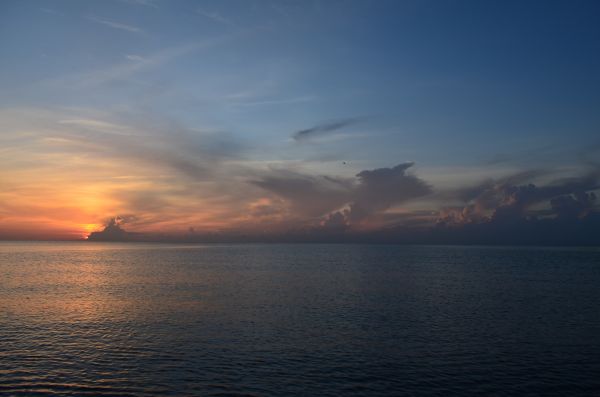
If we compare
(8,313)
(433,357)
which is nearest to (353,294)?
(433,357)

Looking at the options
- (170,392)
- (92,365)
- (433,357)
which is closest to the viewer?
(170,392)

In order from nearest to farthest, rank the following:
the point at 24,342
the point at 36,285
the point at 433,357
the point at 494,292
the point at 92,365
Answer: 1. the point at 92,365
2. the point at 433,357
3. the point at 24,342
4. the point at 494,292
5. the point at 36,285

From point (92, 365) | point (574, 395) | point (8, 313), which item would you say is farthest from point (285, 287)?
point (574, 395)

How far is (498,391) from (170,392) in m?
24.4

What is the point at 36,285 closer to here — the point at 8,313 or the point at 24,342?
the point at 8,313

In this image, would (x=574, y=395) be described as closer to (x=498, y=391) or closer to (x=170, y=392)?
(x=498, y=391)

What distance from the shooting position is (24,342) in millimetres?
44062

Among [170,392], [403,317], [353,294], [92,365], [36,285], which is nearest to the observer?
[170,392]

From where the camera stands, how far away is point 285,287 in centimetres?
9219

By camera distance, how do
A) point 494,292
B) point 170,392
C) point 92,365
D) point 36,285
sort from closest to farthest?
point 170,392 → point 92,365 → point 494,292 → point 36,285

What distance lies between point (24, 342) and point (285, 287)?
54.4 metres

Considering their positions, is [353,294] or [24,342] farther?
[353,294]

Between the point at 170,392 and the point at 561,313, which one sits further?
the point at 561,313

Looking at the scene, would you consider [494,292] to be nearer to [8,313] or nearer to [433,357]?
[433,357]
